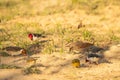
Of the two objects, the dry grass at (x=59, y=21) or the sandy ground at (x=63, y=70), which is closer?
the sandy ground at (x=63, y=70)

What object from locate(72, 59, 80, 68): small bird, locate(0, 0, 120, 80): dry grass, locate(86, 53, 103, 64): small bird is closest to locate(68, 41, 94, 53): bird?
locate(0, 0, 120, 80): dry grass

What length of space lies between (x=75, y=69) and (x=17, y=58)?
146cm

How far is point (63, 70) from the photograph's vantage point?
21.5ft

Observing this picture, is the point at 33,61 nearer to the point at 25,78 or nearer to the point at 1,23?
the point at 25,78

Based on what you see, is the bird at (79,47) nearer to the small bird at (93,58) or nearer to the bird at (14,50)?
the small bird at (93,58)

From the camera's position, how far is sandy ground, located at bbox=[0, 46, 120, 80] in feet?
20.3

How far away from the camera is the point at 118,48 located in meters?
7.50

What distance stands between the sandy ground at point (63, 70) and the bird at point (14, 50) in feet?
0.66

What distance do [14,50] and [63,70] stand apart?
5.08 ft

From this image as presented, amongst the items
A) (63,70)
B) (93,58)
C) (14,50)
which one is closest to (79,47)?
(93,58)

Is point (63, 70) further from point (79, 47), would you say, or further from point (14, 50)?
point (14, 50)

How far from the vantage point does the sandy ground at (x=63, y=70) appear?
6199 millimetres

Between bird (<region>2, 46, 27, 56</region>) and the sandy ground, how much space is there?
0.66ft

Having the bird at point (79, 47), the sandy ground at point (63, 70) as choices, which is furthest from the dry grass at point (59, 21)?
the sandy ground at point (63, 70)
